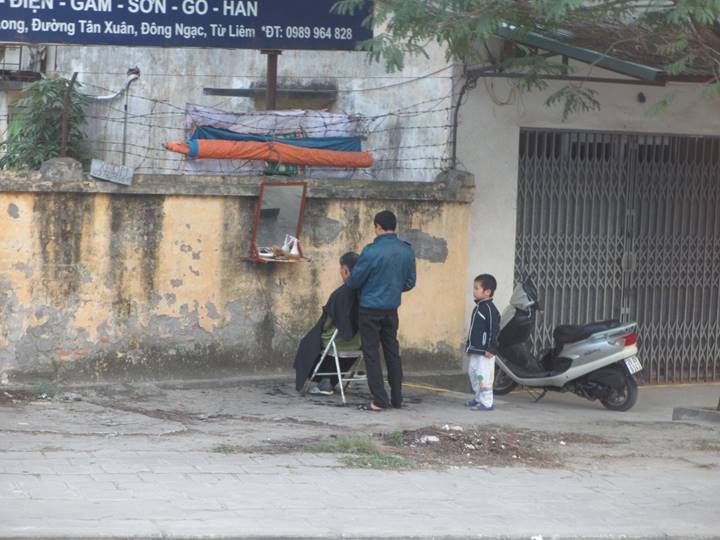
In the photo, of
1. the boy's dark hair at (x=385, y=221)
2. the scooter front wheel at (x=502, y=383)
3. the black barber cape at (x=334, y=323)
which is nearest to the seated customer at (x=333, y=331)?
the black barber cape at (x=334, y=323)

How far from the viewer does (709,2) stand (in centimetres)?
859

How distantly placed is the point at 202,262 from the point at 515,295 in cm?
283

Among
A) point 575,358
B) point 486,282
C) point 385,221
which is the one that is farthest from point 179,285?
point 575,358

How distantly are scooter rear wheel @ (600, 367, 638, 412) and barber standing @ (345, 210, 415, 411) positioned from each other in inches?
80.5

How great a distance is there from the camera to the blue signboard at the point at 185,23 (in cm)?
1103

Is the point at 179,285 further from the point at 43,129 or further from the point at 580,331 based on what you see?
the point at 43,129

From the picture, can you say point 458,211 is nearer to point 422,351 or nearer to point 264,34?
point 422,351

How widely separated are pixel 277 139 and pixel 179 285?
1896 mm

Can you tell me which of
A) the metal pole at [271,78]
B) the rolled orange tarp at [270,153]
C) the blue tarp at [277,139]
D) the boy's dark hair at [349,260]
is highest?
the metal pole at [271,78]

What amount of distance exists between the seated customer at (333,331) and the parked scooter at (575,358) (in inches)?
58.5

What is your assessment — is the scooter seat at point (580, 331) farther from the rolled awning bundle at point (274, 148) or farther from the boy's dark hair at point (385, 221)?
the rolled awning bundle at point (274, 148)

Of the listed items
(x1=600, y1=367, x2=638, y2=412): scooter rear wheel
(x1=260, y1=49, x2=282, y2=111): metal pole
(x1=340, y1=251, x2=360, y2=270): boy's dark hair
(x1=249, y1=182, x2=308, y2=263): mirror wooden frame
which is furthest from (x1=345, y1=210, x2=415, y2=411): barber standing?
(x1=260, y1=49, x2=282, y2=111): metal pole

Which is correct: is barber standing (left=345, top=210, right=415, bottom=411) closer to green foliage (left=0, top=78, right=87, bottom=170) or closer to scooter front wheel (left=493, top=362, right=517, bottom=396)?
scooter front wheel (left=493, top=362, right=517, bottom=396)

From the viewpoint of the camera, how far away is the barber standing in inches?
407
